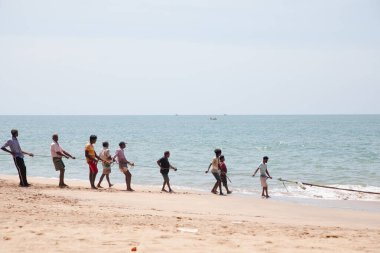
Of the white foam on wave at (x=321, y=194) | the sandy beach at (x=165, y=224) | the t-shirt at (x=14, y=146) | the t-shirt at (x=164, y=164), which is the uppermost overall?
the t-shirt at (x=14, y=146)

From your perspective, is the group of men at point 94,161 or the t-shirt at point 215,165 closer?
the group of men at point 94,161

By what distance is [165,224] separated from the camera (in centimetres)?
895

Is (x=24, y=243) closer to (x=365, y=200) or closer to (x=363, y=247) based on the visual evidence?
(x=363, y=247)

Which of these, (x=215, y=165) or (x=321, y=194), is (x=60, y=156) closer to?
(x=215, y=165)

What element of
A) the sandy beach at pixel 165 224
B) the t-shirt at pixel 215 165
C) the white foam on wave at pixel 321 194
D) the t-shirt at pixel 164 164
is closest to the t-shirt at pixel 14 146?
the sandy beach at pixel 165 224

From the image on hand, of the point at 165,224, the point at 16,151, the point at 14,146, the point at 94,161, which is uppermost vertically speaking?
the point at 14,146

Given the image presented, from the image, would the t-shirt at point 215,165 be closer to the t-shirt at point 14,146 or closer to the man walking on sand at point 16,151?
the man walking on sand at point 16,151

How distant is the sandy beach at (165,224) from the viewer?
279 inches

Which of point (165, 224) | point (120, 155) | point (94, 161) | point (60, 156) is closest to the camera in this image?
point (165, 224)

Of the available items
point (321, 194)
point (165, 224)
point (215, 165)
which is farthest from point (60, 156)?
point (321, 194)

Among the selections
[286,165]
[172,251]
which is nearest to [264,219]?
[172,251]

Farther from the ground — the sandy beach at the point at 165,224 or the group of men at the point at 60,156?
the group of men at the point at 60,156

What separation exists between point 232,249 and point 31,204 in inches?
220

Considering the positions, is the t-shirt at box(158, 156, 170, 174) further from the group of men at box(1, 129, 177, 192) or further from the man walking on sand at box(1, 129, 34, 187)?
the man walking on sand at box(1, 129, 34, 187)
